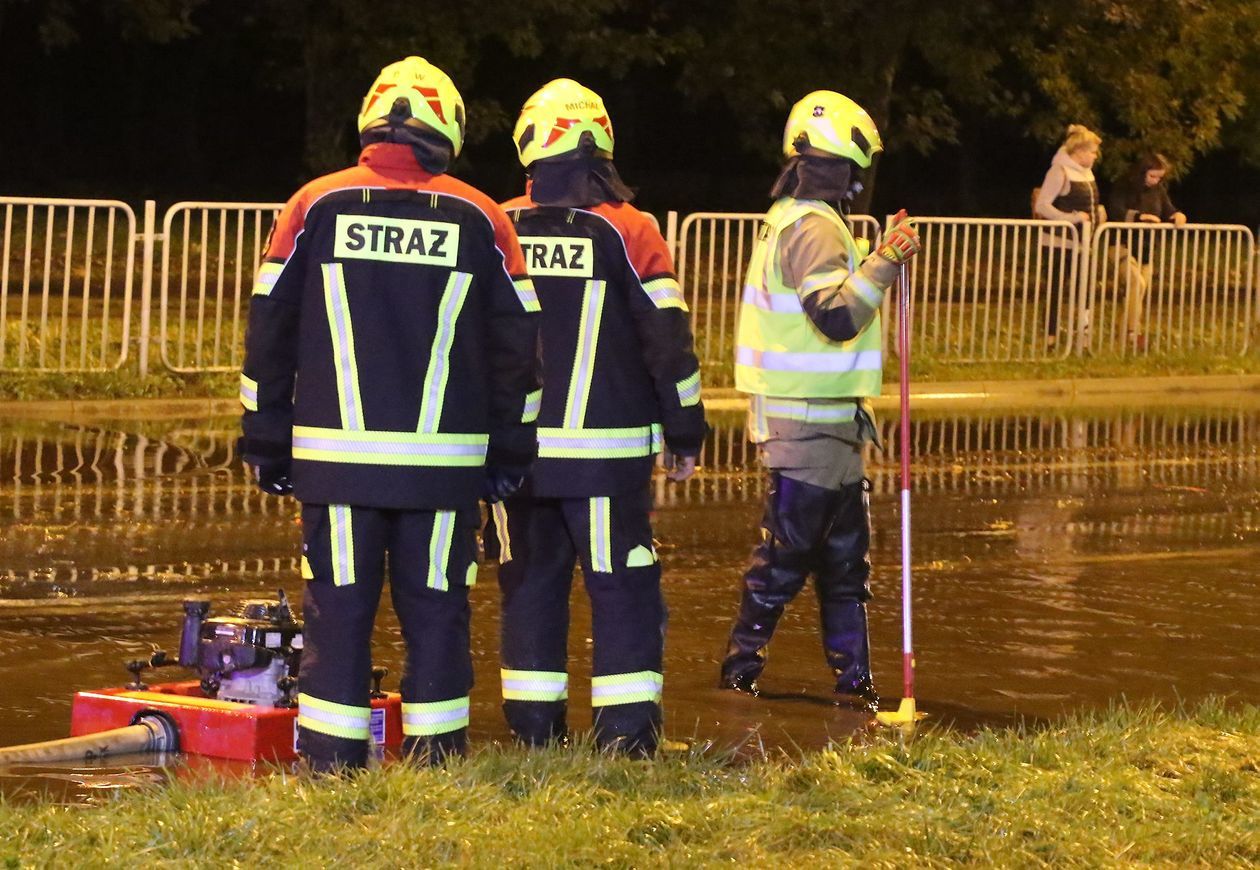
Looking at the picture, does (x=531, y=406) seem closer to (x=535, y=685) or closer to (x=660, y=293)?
(x=660, y=293)

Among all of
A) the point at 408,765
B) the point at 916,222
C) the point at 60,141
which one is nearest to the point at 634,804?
the point at 408,765

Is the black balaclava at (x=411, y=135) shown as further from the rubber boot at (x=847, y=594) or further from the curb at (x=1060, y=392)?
the curb at (x=1060, y=392)

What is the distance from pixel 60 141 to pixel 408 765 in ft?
135

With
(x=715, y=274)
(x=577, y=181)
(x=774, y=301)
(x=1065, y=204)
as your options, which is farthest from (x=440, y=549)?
(x=1065, y=204)

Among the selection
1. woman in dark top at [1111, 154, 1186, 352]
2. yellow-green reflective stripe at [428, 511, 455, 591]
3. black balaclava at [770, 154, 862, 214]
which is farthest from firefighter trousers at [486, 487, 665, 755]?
woman in dark top at [1111, 154, 1186, 352]

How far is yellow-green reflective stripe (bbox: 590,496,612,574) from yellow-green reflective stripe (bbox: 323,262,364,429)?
41.0 inches

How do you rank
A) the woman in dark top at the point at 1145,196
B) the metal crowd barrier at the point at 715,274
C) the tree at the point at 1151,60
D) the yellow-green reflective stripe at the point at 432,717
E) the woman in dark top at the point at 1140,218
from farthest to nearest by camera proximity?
the tree at the point at 1151,60, the woman in dark top at the point at 1145,196, the woman in dark top at the point at 1140,218, the metal crowd barrier at the point at 715,274, the yellow-green reflective stripe at the point at 432,717

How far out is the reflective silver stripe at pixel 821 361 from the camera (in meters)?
8.23

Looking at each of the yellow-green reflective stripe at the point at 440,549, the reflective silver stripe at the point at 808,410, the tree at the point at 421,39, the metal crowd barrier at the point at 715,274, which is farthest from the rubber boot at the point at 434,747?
the tree at the point at 421,39

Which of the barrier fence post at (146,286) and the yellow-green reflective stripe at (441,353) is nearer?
the yellow-green reflective stripe at (441,353)

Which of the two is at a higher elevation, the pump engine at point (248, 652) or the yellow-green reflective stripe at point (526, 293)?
the yellow-green reflective stripe at point (526, 293)

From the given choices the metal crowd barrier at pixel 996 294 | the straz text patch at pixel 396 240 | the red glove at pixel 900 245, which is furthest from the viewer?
the metal crowd barrier at pixel 996 294

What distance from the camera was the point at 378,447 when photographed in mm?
6355

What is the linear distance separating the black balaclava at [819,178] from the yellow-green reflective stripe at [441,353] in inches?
81.2
